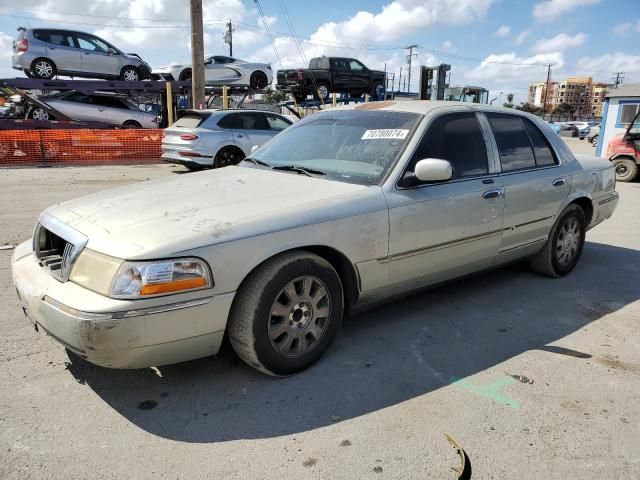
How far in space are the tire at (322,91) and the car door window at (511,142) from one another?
15.9 m

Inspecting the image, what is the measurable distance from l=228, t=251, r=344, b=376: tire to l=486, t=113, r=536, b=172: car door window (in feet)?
6.71

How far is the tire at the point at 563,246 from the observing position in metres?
4.92

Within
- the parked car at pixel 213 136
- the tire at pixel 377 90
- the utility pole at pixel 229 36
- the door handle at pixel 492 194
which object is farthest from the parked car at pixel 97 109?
the utility pole at pixel 229 36

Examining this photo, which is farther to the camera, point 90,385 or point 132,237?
point 90,385

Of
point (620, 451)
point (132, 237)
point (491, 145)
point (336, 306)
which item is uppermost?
point (491, 145)

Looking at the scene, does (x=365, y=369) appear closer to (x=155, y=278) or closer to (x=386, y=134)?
(x=155, y=278)

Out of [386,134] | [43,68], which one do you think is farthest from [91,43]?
[386,134]

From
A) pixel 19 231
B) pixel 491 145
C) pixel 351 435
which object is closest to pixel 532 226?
pixel 491 145

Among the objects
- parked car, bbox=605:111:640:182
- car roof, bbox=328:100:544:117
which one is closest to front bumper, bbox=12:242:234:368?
car roof, bbox=328:100:544:117

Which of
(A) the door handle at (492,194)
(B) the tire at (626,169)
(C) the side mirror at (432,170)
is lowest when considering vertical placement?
(B) the tire at (626,169)

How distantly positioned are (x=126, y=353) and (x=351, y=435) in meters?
1.18

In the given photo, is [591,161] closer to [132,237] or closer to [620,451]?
[620,451]

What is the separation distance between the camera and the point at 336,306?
325cm

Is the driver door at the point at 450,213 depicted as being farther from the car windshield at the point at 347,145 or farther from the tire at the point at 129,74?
the tire at the point at 129,74
